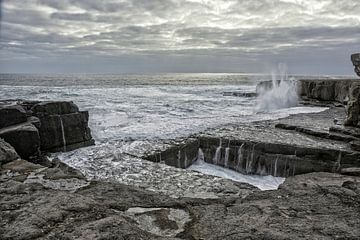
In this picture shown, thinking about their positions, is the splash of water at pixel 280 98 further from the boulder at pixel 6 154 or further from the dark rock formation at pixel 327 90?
the boulder at pixel 6 154

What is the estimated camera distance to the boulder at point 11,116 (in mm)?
7302

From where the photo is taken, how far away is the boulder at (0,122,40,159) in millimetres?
6633

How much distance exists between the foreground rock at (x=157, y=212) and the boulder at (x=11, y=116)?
282cm

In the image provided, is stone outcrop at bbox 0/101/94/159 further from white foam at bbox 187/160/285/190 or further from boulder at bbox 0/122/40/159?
white foam at bbox 187/160/285/190

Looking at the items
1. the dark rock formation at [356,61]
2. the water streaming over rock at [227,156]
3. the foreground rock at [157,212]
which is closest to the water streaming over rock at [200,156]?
the water streaming over rock at [227,156]

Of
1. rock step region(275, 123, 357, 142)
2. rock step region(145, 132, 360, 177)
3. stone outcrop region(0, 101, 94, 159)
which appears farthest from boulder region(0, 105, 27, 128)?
rock step region(275, 123, 357, 142)

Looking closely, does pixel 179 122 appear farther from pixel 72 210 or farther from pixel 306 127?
pixel 72 210

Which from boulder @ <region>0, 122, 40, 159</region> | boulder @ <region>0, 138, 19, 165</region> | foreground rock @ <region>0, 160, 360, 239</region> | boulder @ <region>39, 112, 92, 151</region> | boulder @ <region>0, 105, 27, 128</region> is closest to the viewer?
foreground rock @ <region>0, 160, 360, 239</region>

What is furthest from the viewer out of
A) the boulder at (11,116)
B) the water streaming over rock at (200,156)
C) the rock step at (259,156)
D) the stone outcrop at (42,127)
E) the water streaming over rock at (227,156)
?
the water streaming over rock at (200,156)

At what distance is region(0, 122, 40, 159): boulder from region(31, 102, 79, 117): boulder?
5.26 feet

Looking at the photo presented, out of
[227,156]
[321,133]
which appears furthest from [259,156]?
[321,133]

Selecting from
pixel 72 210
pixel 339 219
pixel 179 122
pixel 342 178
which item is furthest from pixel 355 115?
pixel 72 210

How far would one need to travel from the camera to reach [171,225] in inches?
137

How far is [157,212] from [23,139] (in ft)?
14.1
